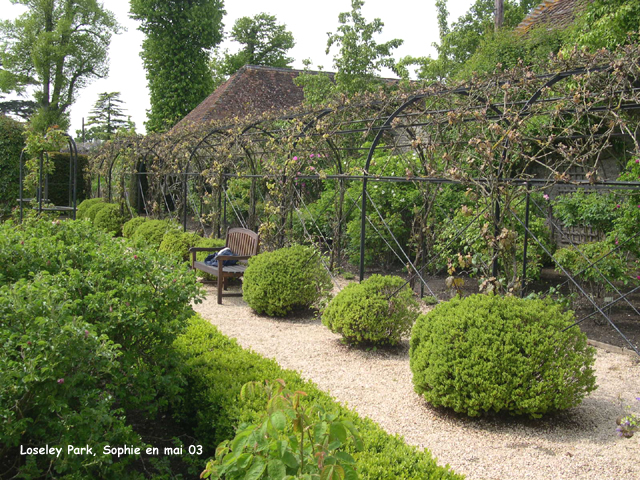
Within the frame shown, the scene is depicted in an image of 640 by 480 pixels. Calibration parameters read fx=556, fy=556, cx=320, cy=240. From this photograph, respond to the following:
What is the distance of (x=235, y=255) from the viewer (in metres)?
8.08

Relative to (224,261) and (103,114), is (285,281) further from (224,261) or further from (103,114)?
(103,114)

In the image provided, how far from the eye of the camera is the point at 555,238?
384 inches

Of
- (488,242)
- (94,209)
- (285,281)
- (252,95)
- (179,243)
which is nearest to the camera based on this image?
(488,242)

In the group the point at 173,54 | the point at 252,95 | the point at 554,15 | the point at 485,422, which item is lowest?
the point at 485,422

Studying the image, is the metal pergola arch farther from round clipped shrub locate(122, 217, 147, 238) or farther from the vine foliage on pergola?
round clipped shrub locate(122, 217, 147, 238)

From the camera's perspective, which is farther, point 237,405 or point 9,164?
point 9,164

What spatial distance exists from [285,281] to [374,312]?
161 centimetres

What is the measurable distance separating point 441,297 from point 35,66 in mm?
29094

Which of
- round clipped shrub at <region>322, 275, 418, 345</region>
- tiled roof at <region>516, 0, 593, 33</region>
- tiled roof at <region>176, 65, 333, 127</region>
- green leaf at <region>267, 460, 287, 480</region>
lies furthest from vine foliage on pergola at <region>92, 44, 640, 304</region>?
tiled roof at <region>176, 65, 333, 127</region>

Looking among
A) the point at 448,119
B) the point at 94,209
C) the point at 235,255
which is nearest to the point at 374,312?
the point at 448,119

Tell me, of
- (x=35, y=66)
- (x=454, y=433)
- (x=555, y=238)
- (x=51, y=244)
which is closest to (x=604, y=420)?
(x=454, y=433)

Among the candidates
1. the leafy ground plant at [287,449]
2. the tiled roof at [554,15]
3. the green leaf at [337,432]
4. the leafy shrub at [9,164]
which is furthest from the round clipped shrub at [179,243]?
the leafy shrub at [9,164]

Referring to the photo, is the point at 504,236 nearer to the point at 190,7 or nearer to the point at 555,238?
the point at 555,238

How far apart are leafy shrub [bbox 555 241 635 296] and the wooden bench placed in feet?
13.1
